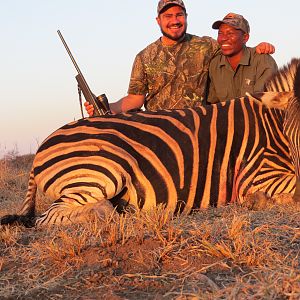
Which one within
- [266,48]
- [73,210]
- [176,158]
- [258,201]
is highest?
[266,48]

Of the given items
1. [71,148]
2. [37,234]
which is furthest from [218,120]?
[37,234]

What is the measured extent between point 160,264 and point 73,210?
1.46 metres

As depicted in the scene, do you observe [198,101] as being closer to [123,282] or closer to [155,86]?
[155,86]

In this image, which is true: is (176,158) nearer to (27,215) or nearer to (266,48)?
(27,215)

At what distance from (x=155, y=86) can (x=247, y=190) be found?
268 cm

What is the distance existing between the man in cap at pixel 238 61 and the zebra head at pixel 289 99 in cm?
137

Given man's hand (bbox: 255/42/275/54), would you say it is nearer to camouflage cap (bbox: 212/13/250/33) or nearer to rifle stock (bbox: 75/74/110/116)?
camouflage cap (bbox: 212/13/250/33)

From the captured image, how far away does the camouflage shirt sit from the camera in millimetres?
6379

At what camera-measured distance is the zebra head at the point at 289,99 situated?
12.7ft

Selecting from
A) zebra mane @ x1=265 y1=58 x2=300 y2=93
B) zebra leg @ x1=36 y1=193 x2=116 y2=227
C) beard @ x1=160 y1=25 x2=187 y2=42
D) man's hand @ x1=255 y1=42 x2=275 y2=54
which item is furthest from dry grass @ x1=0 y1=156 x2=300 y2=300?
beard @ x1=160 y1=25 x2=187 y2=42

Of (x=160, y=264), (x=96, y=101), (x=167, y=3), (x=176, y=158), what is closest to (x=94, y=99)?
(x=96, y=101)

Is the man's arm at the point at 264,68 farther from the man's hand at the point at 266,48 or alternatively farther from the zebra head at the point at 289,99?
the zebra head at the point at 289,99

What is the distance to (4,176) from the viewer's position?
8.20 metres

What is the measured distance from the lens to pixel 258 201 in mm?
4055
